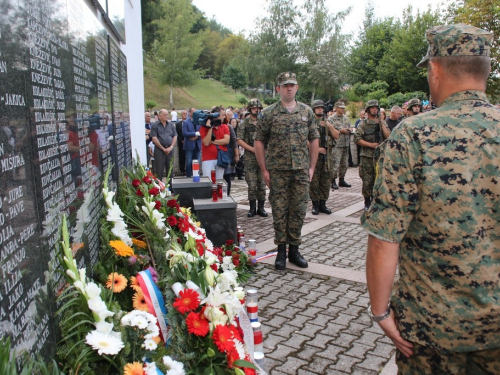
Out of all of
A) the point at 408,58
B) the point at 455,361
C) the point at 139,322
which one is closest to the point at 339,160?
the point at 455,361

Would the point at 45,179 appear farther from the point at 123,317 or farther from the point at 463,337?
the point at 463,337

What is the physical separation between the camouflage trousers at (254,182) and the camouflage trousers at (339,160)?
104 inches

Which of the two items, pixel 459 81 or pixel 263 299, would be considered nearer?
pixel 459 81

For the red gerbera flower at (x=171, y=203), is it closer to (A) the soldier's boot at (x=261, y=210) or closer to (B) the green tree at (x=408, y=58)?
(A) the soldier's boot at (x=261, y=210)

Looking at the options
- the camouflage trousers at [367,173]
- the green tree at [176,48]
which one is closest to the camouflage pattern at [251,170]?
the camouflage trousers at [367,173]

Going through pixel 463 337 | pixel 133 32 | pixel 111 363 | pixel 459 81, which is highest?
pixel 133 32

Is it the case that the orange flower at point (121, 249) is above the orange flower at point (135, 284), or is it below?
above

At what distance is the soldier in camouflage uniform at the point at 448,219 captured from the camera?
1780mm

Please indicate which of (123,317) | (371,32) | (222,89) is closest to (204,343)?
(123,317)

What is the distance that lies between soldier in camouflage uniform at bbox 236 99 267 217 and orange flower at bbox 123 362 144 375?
252 inches

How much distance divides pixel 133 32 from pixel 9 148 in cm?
634

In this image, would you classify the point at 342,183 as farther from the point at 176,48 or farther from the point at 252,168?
the point at 176,48

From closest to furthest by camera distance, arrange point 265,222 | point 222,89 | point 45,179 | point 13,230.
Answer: point 13,230 → point 45,179 → point 265,222 → point 222,89

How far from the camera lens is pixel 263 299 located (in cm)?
448
